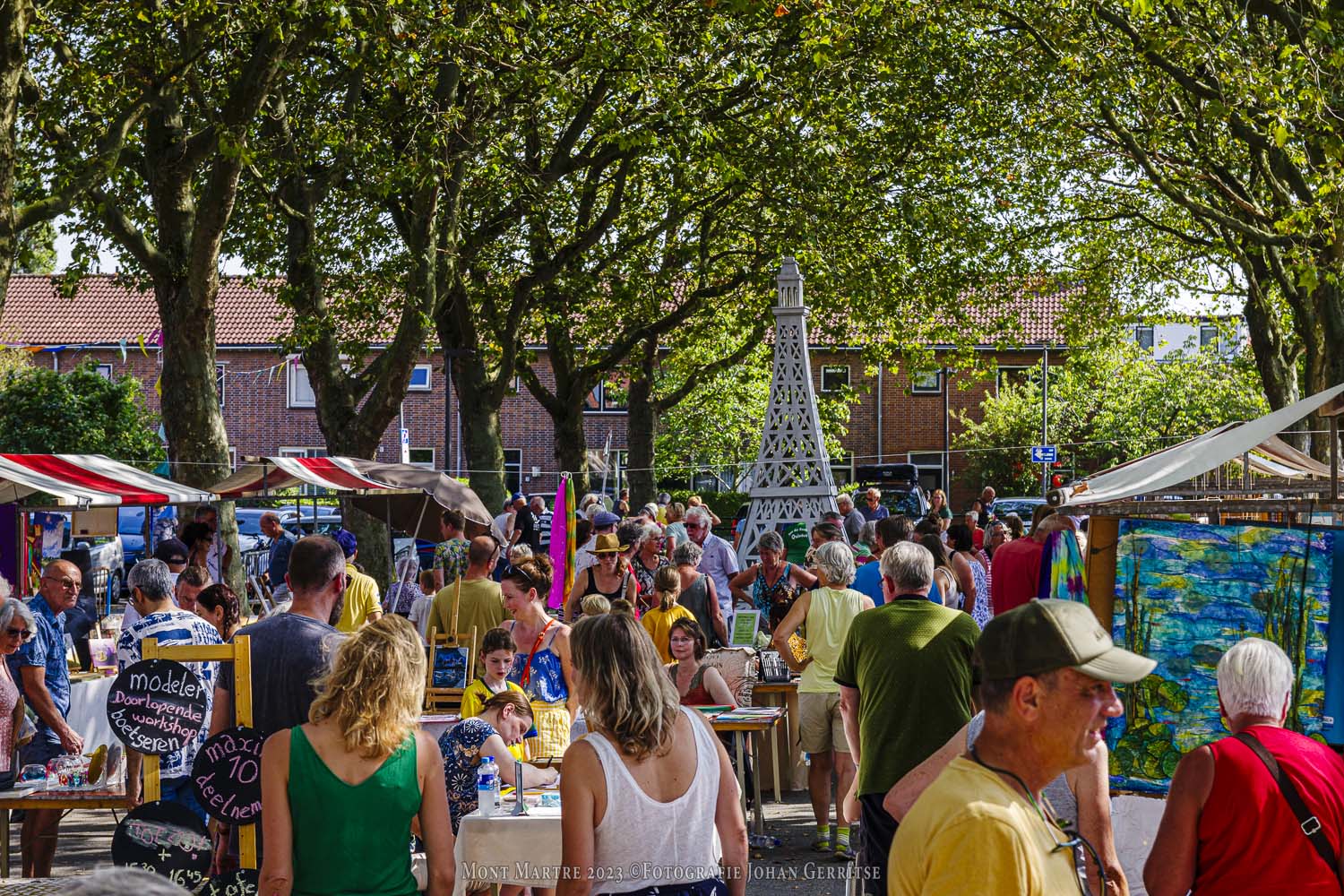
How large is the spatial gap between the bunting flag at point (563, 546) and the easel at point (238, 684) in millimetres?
7554

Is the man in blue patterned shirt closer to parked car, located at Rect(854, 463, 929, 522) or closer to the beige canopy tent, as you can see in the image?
the beige canopy tent

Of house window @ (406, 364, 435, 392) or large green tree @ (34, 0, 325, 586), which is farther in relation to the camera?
house window @ (406, 364, 435, 392)

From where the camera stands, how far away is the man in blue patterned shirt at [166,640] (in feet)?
21.1

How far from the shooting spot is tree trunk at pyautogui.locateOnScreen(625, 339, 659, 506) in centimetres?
2989

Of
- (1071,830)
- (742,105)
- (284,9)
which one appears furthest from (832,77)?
(1071,830)

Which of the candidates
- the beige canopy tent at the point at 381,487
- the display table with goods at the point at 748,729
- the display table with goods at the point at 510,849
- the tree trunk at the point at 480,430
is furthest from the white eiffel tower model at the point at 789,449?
the display table with goods at the point at 510,849

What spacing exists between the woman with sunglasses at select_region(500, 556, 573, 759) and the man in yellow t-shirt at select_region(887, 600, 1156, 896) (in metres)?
4.91

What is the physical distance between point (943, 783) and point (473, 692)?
515 cm

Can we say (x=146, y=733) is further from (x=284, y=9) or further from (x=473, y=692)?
(x=284, y=9)

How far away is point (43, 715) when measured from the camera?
25.8 feet

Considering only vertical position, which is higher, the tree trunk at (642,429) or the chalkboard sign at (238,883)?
the tree trunk at (642,429)

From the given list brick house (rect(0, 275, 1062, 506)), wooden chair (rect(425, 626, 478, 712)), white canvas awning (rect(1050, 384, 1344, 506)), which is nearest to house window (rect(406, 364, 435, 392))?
brick house (rect(0, 275, 1062, 506))

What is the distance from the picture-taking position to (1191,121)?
19000 millimetres

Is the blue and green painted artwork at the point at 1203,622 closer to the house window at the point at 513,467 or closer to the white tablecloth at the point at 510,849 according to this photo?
the white tablecloth at the point at 510,849
